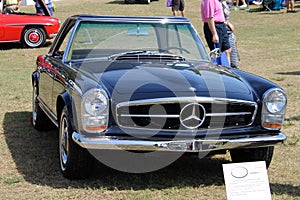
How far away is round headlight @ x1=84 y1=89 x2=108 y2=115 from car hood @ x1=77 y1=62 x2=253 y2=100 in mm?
141

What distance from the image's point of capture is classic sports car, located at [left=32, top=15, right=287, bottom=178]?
15.9 feet

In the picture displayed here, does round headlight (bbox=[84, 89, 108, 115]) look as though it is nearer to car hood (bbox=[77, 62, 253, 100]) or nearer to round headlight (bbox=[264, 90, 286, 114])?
car hood (bbox=[77, 62, 253, 100])

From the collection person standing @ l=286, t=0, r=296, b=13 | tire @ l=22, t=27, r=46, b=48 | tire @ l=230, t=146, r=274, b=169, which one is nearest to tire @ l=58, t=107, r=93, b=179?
tire @ l=230, t=146, r=274, b=169

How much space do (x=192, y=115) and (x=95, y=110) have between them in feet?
2.57

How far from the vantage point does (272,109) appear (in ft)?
17.0

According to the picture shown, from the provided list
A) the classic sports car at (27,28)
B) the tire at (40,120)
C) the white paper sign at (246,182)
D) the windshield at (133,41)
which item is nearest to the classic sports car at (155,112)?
the windshield at (133,41)

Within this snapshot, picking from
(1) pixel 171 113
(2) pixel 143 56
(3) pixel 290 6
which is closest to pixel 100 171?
(1) pixel 171 113

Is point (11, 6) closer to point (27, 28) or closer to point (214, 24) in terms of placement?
point (27, 28)

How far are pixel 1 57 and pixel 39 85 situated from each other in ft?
26.9

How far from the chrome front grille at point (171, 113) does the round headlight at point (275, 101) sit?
41 cm

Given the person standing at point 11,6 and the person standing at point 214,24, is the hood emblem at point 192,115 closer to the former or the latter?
the person standing at point 214,24

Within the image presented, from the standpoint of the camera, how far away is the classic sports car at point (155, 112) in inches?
191

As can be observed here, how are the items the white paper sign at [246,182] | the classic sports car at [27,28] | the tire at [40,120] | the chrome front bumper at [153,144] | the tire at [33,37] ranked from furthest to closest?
the tire at [33,37] < the classic sports car at [27,28] < the tire at [40,120] < the chrome front bumper at [153,144] < the white paper sign at [246,182]

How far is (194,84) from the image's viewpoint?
16.8ft
